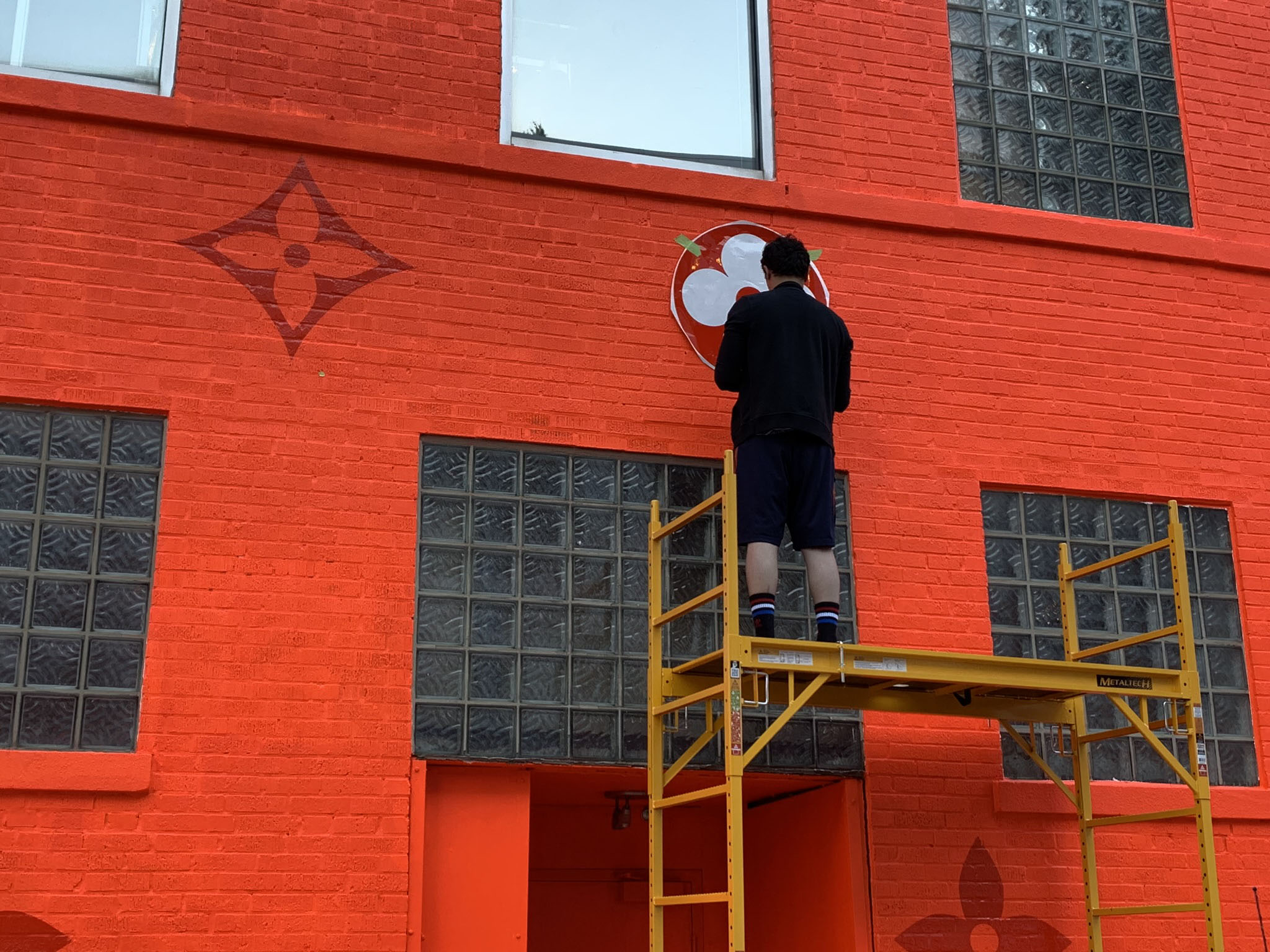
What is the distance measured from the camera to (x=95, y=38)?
7.71 metres

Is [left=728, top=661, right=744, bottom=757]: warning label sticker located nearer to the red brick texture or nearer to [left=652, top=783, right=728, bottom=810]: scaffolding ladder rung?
[left=652, top=783, right=728, bottom=810]: scaffolding ladder rung

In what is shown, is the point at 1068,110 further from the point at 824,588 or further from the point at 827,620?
the point at 827,620

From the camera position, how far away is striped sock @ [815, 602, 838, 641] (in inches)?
263

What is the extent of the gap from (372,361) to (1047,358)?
3.88 metres

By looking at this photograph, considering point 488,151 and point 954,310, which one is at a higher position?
point 488,151

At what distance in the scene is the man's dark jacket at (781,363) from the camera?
6848 millimetres

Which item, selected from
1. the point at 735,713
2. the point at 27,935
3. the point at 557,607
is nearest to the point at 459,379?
the point at 557,607

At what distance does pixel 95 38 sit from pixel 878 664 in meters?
5.08

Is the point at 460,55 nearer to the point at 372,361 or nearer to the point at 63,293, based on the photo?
the point at 372,361

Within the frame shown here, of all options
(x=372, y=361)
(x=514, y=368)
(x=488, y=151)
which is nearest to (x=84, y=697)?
(x=372, y=361)

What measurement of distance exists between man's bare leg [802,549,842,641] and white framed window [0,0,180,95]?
13.4 ft

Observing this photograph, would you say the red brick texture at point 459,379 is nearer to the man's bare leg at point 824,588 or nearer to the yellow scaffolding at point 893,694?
the yellow scaffolding at point 893,694

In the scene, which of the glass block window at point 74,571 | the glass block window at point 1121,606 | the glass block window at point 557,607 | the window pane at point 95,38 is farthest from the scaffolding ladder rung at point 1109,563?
the window pane at point 95,38

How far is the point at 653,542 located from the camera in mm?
7098
